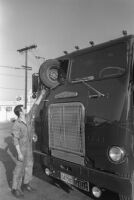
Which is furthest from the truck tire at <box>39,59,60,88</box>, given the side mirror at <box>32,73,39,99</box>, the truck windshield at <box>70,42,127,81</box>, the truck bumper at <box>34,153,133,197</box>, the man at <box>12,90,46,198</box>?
the truck bumper at <box>34,153,133,197</box>

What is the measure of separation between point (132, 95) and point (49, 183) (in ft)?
10.0

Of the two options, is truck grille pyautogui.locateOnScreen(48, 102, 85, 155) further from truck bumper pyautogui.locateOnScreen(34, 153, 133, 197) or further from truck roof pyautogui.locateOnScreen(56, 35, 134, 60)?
truck roof pyautogui.locateOnScreen(56, 35, 134, 60)

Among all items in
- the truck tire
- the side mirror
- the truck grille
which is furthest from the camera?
the side mirror

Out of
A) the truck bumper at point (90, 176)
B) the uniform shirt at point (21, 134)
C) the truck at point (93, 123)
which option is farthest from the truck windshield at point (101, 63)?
the truck bumper at point (90, 176)

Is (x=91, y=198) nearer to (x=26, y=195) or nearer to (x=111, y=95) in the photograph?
(x=26, y=195)

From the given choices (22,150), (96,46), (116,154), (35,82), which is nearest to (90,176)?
(116,154)

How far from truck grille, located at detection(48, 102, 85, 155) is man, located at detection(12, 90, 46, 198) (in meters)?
0.54

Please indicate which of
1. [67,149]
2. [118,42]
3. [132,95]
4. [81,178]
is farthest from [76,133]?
[118,42]

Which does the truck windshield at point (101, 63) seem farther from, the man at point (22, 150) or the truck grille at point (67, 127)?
the man at point (22, 150)

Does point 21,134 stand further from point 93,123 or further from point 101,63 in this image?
point 101,63

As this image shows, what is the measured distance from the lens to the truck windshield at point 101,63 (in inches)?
173

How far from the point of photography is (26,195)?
5.02 meters

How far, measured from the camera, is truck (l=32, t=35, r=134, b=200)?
12.2 ft

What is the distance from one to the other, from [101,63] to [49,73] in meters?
1.44
